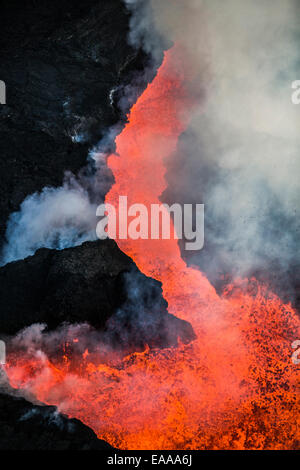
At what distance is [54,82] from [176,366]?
6.19m

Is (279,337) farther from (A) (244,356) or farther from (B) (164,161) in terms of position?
(B) (164,161)

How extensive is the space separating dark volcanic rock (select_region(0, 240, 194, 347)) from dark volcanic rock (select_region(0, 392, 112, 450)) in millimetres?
1495

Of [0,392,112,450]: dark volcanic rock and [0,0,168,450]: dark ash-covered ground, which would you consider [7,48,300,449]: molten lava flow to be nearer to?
[0,392,112,450]: dark volcanic rock

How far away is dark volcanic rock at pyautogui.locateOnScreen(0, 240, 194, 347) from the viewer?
6.16 meters

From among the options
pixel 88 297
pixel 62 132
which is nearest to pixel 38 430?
pixel 88 297

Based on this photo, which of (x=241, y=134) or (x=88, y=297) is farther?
(x=241, y=134)

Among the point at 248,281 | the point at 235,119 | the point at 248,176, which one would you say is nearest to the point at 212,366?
the point at 248,281

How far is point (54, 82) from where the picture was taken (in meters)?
6.27

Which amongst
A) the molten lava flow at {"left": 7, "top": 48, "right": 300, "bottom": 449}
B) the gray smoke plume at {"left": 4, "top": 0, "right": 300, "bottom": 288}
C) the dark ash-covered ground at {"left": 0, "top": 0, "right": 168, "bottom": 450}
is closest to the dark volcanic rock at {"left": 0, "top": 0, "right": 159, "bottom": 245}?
the dark ash-covered ground at {"left": 0, "top": 0, "right": 168, "bottom": 450}

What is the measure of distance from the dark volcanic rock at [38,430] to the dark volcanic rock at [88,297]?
1.50 m

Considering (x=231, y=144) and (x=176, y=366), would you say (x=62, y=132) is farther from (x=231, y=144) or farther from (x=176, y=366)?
(x=176, y=366)

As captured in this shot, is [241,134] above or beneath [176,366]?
above
